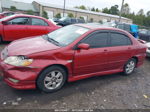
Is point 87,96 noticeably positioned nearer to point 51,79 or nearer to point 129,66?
point 51,79

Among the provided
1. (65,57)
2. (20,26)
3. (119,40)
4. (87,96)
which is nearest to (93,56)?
(65,57)

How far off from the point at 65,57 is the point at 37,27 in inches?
161

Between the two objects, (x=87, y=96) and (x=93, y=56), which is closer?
A: (x=87, y=96)

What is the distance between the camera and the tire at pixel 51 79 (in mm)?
2743

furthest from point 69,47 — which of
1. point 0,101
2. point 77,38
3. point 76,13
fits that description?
point 76,13

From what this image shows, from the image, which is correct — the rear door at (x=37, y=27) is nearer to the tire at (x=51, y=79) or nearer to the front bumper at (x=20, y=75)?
the front bumper at (x=20, y=75)

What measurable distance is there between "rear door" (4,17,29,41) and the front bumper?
3620 millimetres

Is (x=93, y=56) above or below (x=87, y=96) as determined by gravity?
above

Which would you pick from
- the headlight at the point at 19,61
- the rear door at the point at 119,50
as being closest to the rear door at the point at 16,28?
the headlight at the point at 19,61

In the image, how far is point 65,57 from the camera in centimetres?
291

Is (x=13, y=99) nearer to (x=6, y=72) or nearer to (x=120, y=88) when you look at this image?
(x=6, y=72)

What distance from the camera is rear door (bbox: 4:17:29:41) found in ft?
18.7

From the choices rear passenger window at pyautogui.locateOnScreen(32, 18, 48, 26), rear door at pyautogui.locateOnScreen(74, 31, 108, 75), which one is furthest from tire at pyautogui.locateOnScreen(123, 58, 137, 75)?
rear passenger window at pyautogui.locateOnScreen(32, 18, 48, 26)

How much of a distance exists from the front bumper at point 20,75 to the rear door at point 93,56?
3.37ft
